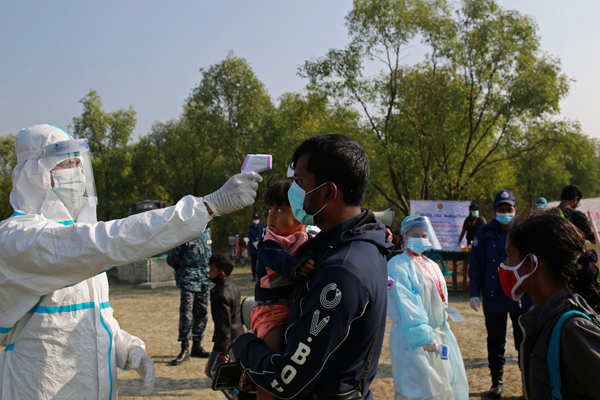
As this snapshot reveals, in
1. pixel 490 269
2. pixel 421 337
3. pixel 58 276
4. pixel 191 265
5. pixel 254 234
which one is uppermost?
pixel 58 276

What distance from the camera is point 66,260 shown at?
216 centimetres

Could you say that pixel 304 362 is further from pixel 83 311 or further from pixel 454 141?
pixel 454 141

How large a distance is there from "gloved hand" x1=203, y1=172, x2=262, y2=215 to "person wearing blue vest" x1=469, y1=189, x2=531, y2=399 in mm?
4048

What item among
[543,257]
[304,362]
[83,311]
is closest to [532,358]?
[543,257]

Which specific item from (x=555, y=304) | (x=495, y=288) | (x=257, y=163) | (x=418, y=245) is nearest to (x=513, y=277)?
(x=555, y=304)

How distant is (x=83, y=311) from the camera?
2.43m

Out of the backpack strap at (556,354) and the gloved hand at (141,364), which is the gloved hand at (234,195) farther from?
the backpack strap at (556,354)

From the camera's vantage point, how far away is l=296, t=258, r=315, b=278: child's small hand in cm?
170

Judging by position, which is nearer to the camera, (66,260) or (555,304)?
(555,304)

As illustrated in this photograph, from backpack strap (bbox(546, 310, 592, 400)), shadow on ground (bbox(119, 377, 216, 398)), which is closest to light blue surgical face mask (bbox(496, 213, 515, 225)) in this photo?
backpack strap (bbox(546, 310, 592, 400))

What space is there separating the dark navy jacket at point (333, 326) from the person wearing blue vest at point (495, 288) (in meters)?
4.16

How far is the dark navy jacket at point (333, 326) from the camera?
58.8 inches

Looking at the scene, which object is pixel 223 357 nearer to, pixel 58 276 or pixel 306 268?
pixel 58 276

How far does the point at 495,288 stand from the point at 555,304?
149 inches
